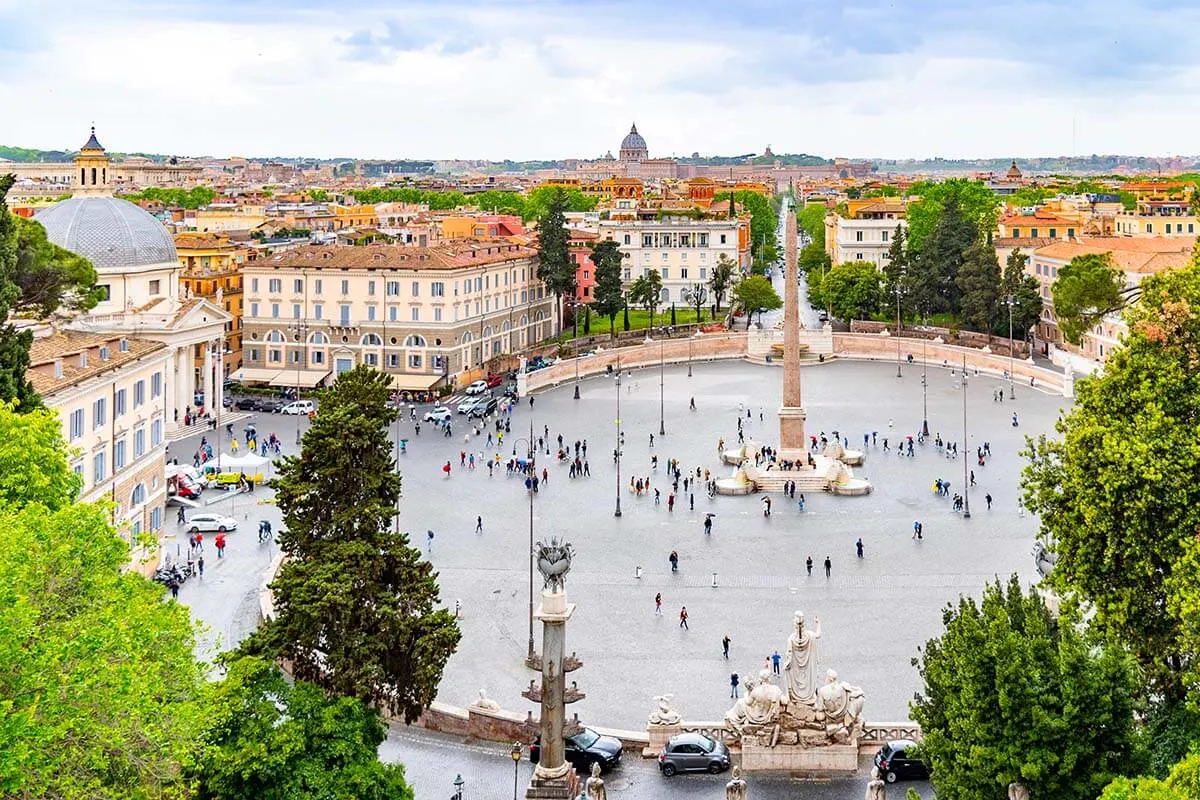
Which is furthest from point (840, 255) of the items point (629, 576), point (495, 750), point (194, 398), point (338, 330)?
point (495, 750)

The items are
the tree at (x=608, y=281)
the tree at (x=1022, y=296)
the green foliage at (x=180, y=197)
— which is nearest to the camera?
the tree at (x=1022, y=296)

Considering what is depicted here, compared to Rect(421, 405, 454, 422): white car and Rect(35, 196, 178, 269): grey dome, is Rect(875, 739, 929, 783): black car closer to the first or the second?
Rect(421, 405, 454, 422): white car

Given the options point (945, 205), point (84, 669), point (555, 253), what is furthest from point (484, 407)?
point (84, 669)

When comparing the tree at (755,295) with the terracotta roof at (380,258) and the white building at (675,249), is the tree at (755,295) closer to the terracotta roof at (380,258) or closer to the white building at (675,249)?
the white building at (675,249)

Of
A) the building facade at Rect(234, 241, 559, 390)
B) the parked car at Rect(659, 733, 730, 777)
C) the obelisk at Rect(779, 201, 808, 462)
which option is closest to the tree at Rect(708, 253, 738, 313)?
the building facade at Rect(234, 241, 559, 390)

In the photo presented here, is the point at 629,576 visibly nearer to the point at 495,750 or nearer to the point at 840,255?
the point at 495,750

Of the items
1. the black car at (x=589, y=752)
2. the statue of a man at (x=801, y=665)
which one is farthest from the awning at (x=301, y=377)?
the statue of a man at (x=801, y=665)

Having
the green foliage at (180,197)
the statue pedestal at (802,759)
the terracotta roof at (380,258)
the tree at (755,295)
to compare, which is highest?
the green foliage at (180,197)
